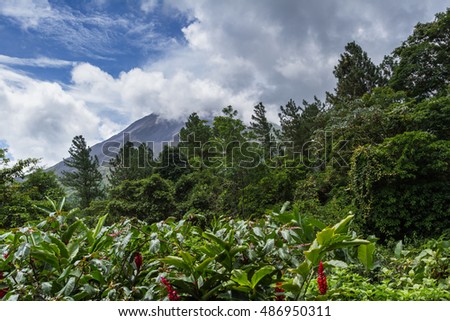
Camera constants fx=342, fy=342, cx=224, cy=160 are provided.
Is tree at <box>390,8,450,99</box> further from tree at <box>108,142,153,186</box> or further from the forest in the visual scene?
tree at <box>108,142,153,186</box>

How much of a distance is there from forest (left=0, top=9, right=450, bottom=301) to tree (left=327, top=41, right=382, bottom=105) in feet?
0.19

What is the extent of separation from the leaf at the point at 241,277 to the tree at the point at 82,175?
20.4m

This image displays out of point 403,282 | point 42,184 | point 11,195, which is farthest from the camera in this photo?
point 42,184

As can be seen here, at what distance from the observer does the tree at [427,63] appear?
11.3 meters

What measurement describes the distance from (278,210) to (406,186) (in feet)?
20.3

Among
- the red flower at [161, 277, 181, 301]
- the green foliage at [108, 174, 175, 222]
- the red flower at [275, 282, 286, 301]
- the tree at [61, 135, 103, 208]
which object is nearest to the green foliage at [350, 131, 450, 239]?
the red flower at [275, 282, 286, 301]

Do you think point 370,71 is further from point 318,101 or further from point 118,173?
point 118,173

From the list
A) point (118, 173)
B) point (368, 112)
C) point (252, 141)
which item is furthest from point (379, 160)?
point (118, 173)

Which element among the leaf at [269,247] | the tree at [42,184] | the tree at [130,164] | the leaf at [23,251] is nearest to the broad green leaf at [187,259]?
the leaf at [269,247]

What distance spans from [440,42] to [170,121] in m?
→ 56.6

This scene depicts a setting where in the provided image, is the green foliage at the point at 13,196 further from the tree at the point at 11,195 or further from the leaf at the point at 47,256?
the leaf at the point at 47,256

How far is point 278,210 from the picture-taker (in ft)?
5.44

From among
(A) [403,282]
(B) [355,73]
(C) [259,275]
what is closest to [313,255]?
(C) [259,275]

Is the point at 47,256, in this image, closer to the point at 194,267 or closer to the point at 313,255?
the point at 194,267
